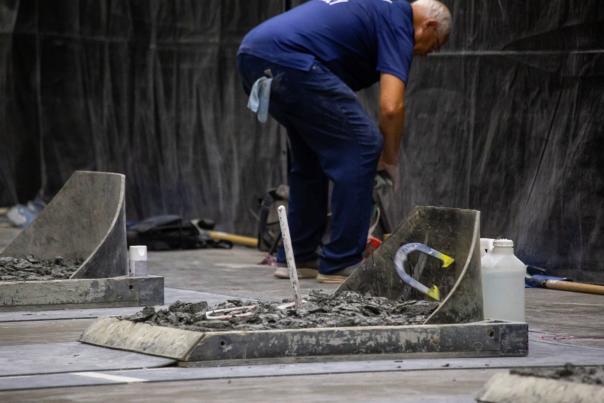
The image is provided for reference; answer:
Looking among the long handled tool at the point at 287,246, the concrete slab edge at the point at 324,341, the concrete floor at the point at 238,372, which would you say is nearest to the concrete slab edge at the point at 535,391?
the concrete floor at the point at 238,372

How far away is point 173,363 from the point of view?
188 inches

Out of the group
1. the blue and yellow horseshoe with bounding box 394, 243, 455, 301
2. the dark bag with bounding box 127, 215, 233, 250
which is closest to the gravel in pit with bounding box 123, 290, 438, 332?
the blue and yellow horseshoe with bounding box 394, 243, 455, 301

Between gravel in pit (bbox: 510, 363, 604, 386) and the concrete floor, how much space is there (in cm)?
33

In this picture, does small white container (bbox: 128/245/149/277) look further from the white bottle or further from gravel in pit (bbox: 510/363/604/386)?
gravel in pit (bbox: 510/363/604/386)

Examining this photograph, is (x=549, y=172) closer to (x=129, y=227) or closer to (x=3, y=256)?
(x=3, y=256)

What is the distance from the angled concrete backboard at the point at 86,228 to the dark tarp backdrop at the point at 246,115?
2.49 meters

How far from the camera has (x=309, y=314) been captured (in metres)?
5.27

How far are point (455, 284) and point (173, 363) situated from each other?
1054 mm

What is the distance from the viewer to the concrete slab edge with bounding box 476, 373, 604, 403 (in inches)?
143

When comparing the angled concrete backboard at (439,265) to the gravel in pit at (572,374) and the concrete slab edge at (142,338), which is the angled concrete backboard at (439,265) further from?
the gravel in pit at (572,374)

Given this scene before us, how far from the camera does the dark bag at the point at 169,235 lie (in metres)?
10.2

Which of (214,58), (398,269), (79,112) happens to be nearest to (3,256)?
(398,269)

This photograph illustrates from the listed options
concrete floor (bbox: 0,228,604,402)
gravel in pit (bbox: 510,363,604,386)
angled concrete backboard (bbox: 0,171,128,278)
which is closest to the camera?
gravel in pit (bbox: 510,363,604,386)

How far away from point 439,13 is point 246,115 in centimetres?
330
